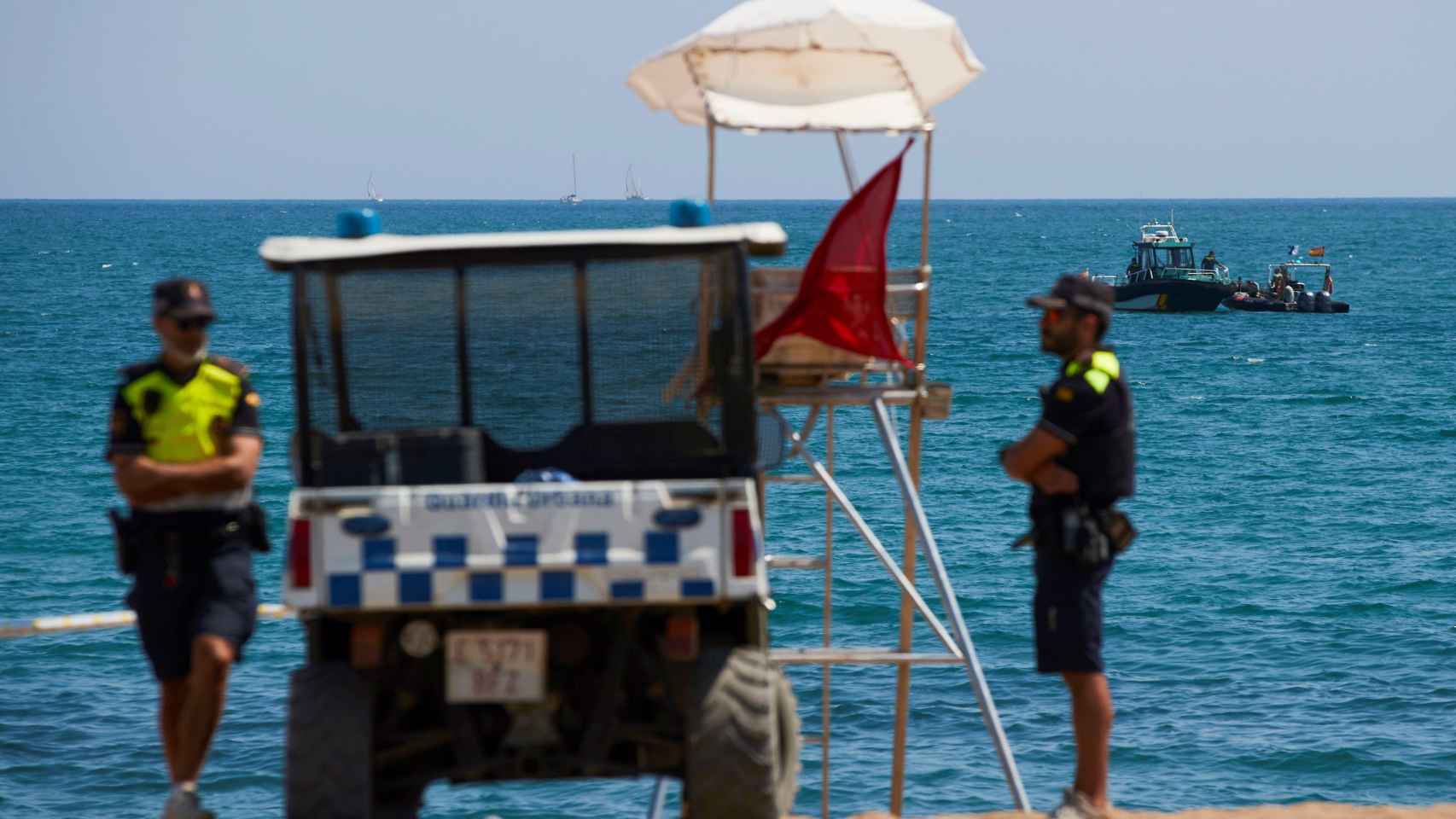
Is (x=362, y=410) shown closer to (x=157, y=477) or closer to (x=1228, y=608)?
(x=157, y=477)

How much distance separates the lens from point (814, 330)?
9.46 metres

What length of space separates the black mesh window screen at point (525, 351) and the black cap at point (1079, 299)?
5.54 feet

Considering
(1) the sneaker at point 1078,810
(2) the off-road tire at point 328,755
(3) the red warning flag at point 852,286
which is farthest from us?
(3) the red warning flag at point 852,286

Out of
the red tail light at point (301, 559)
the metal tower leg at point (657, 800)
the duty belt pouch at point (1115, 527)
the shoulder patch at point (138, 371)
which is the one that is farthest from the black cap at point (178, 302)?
the metal tower leg at point (657, 800)

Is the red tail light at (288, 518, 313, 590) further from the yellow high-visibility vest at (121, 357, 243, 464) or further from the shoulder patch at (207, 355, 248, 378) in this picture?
the shoulder patch at (207, 355, 248, 378)

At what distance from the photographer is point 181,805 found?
22.6 feet

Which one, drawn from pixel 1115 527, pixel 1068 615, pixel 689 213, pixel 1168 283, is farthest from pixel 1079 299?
pixel 1168 283

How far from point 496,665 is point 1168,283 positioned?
79.7m

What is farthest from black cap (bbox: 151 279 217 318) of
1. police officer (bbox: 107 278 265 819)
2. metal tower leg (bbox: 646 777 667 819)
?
metal tower leg (bbox: 646 777 667 819)

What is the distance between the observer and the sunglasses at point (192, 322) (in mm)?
6840

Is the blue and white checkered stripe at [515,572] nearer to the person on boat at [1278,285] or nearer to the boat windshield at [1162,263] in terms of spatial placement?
the boat windshield at [1162,263]

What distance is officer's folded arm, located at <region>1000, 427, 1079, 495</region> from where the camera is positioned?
7.16 m

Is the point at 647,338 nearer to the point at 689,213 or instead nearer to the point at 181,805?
the point at 689,213

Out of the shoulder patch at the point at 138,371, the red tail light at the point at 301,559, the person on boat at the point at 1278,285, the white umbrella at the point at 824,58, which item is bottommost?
the person on boat at the point at 1278,285
